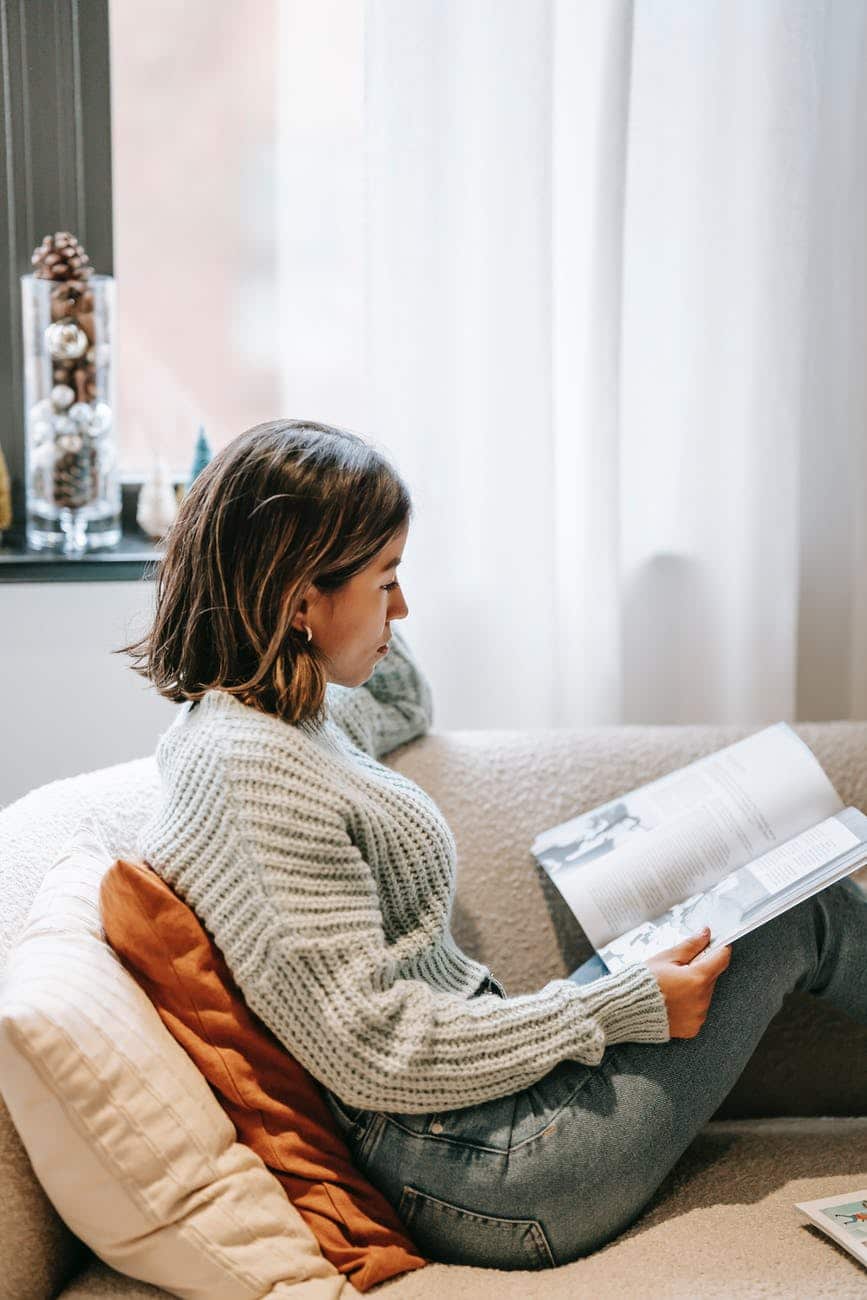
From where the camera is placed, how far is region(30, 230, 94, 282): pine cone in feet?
6.22

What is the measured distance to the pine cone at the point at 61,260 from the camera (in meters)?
1.90

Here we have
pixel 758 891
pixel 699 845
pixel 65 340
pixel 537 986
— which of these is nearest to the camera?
pixel 758 891

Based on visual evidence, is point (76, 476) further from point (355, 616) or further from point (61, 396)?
point (355, 616)

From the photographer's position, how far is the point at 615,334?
6.29ft

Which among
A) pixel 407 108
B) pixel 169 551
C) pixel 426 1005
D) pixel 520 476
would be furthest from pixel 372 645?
pixel 407 108

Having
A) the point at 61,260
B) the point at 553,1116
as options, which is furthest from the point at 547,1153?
the point at 61,260

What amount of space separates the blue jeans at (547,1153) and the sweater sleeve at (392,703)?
457 millimetres

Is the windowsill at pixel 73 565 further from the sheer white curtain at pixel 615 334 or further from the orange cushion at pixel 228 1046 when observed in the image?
the orange cushion at pixel 228 1046

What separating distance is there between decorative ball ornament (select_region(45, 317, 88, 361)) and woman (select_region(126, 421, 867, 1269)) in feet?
2.44

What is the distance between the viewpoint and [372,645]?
1285mm

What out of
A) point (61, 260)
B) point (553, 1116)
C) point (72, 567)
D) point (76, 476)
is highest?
point (61, 260)

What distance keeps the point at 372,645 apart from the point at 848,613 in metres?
1.16

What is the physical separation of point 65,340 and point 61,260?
4.4 inches

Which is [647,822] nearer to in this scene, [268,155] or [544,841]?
[544,841]
